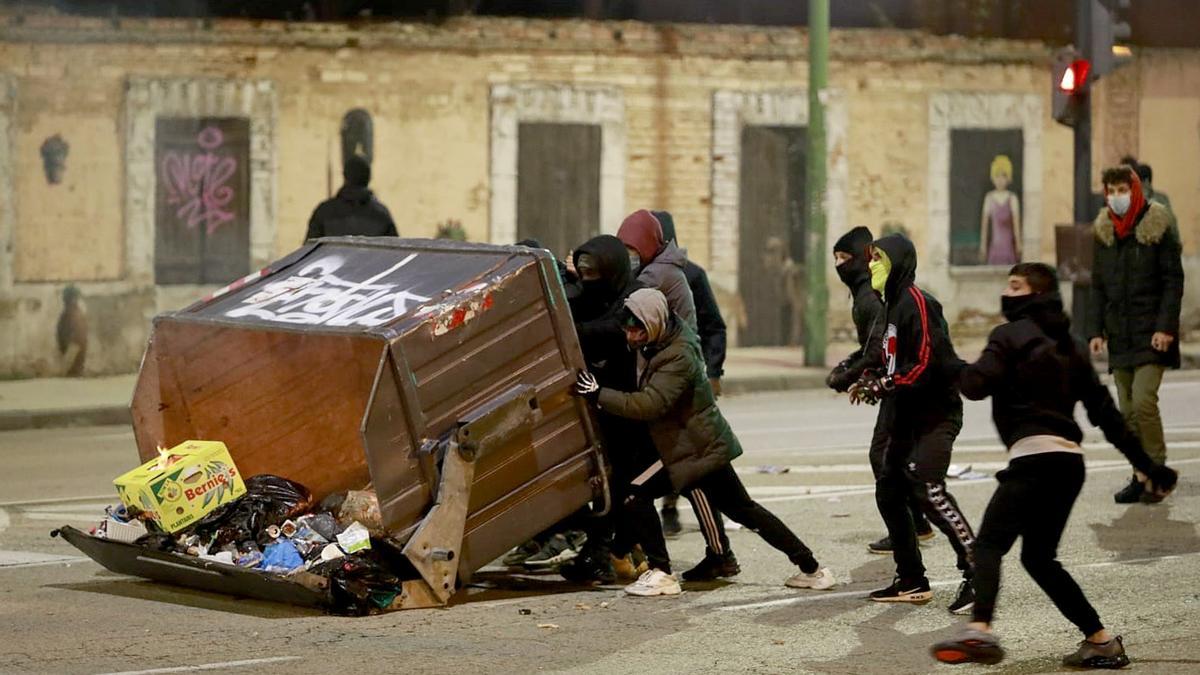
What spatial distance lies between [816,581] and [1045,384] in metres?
2.19

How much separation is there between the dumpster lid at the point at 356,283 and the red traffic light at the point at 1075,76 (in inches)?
476

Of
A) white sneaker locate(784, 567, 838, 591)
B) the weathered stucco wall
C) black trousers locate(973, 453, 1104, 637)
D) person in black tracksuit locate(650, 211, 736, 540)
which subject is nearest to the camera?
black trousers locate(973, 453, 1104, 637)

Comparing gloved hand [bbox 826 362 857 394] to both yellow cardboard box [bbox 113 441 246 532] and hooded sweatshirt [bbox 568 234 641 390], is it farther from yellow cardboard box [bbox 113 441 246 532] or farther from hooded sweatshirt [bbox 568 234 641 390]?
yellow cardboard box [bbox 113 441 246 532]

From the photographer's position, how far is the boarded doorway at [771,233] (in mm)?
23797

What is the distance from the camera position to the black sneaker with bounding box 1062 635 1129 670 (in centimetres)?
794

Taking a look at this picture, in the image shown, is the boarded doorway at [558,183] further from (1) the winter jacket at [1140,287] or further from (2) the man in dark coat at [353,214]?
(1) the winter jacket at [1140,287]

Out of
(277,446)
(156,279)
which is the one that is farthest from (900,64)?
(277,446)

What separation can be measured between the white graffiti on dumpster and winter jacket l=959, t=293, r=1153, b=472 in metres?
2.51

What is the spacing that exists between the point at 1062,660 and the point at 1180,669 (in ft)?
1.38

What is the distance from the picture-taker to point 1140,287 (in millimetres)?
12227

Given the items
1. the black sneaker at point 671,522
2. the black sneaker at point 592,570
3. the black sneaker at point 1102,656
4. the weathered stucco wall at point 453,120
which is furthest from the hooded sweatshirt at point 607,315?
the weathered stucco wall at point 453,120

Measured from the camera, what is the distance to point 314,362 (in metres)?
9.37

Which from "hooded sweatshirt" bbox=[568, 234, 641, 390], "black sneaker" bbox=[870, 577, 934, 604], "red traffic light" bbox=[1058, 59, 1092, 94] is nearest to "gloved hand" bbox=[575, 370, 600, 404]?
"hooded sweatshirt" bbox=[568, 234, 641, 390]

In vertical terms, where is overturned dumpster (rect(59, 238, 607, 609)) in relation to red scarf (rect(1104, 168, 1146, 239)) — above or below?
below
